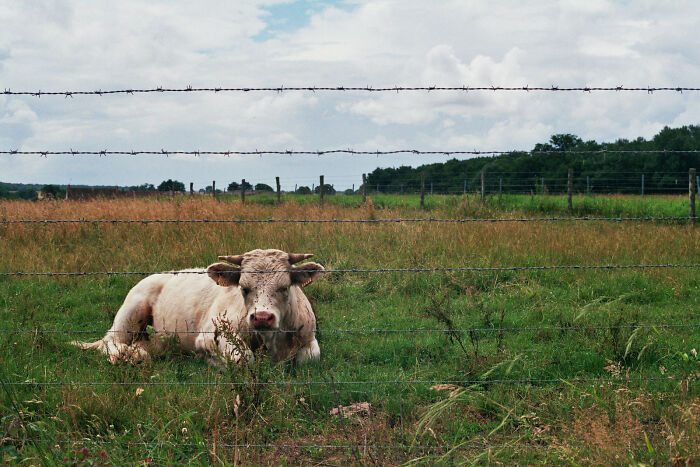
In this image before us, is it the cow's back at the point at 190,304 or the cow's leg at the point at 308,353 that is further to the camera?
the cow's back at the point at 190,304

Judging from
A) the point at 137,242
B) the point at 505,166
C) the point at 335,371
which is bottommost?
the point at 335,371

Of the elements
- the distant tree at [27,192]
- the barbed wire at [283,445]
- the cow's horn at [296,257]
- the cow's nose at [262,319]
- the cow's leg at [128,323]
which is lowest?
the barbed wire at [283,445]

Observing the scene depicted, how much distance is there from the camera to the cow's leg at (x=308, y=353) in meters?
5.57

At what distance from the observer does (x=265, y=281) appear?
5.27m

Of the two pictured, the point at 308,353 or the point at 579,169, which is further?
the point at 579,169

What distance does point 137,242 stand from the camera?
32.1 ft

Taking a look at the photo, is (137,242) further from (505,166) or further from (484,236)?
(505,166)

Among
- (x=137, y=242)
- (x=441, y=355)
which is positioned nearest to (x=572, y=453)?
(x=441, y=355)

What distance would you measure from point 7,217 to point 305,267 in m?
9.70

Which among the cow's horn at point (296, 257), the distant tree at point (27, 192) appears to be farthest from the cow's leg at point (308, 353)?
the distant tree at point (27, 192)

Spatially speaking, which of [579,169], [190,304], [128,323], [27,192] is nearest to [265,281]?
[190,304]

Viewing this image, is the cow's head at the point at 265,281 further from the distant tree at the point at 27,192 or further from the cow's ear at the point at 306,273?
the distant tree at the point at 27,192

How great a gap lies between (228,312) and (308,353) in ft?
2.89

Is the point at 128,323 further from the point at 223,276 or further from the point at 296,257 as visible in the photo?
the point at 296,257
